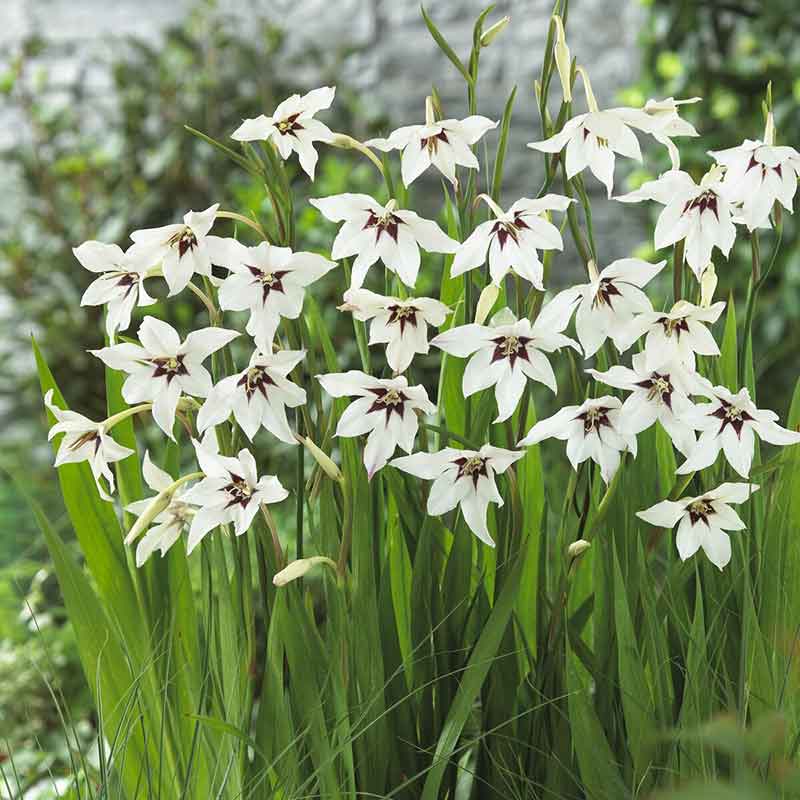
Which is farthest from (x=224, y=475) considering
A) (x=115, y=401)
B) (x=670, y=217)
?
(x=670, y=217)

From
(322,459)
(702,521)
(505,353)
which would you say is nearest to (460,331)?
(505,353)

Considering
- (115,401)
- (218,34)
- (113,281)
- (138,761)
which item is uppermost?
(218,34)

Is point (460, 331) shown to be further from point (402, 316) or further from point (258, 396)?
point (258, 396)

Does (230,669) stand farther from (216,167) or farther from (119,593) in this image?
(216,167)

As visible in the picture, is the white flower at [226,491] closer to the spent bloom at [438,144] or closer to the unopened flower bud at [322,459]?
the unopened flower bud at [322,459]

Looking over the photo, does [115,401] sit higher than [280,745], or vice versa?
[115,401]

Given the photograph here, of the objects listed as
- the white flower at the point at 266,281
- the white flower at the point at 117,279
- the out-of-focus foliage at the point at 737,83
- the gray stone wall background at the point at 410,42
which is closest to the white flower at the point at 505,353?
the white flower at the point at 266,281

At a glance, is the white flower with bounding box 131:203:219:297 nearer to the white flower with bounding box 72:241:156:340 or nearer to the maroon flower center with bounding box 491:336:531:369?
the white flower with bounding box 72:241:156:340
